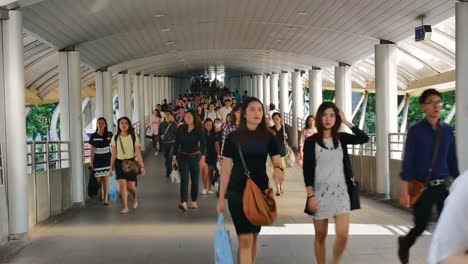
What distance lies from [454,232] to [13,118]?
8.06 meters

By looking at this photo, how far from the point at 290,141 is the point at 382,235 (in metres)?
21.2

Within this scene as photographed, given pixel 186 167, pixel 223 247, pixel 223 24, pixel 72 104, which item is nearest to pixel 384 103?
pixel 223 24

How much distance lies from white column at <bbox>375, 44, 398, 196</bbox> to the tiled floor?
1338mm

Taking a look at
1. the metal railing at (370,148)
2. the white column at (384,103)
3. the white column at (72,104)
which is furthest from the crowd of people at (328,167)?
the metal railing at (370,148)

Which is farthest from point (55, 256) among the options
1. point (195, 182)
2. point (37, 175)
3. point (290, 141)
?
point (290, 141)

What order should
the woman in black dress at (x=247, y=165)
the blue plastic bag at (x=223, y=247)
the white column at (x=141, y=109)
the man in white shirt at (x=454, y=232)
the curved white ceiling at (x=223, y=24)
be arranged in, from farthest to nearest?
the white column at (x=141, y=109), the curved white ceiling at (x=223, y=24), the woman in black dress at (x=247, y=165), the blue plastic bag at (x=223, y=247), the man in white shirt at (x=454, y=232)

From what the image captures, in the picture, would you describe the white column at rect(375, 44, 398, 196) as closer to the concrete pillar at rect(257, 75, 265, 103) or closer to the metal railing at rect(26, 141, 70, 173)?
the metal railing at rect(26, 141, 70, 173)

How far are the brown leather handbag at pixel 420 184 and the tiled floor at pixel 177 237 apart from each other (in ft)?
4.18

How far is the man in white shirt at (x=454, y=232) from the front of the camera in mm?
1497

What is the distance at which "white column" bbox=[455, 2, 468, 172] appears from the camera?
9344 mm

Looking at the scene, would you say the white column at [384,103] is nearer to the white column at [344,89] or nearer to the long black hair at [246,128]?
the white column at [344,89]

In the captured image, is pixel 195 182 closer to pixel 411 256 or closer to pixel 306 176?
pixel 411 256

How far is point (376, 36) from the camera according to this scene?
14.1 m

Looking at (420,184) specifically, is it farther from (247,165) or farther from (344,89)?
(344,89)
